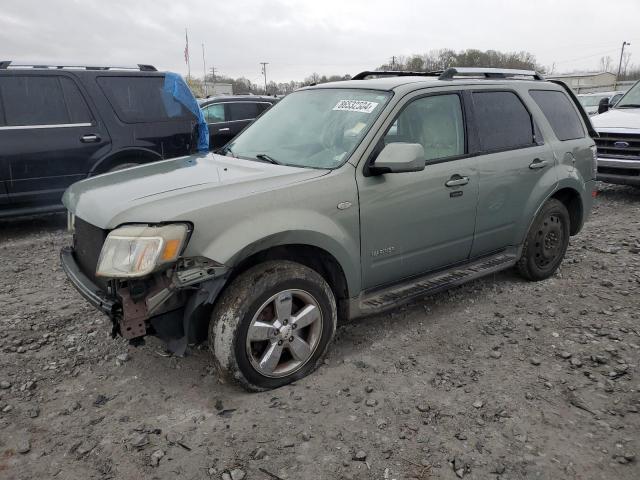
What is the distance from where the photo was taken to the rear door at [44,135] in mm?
5781

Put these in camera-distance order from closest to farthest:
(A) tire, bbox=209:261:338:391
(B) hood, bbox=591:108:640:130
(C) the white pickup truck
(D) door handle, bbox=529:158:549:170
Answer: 1. (A) tire, bbox=209:261:338:391
2. (D) door handle, bbox=529:158:549:170
3. (C) the white pickup truck
4. (B) hood, bbox=591:108:640:130

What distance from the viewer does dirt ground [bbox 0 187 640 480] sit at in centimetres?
243

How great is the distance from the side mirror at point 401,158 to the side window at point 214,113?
7.55 metres

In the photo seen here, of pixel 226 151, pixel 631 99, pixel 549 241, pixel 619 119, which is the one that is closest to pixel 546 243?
pixel 549 241

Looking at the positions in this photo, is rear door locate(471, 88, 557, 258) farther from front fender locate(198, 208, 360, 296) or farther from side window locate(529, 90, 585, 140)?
front fender locate(198, 208, 360, 296)

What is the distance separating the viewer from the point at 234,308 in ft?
8.86

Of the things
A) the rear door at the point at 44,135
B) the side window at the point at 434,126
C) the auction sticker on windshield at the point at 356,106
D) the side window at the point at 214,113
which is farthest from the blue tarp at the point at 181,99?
the side window at the point at 434,126

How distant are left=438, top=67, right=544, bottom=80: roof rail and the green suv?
Result: 1cm

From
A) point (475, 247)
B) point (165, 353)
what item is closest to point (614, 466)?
point (475, 247)

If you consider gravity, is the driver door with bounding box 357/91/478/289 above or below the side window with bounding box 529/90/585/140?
below

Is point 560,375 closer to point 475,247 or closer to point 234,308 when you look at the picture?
point 475,247

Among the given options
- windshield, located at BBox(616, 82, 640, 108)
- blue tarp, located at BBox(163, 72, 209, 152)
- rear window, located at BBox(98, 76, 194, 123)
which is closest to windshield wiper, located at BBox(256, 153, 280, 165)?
blue tarp, located at BBox(163, 72, 209, 152)

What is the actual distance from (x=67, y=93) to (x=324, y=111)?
4.06 m

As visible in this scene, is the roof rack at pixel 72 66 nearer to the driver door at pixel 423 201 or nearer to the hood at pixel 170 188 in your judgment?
the hood at pixel 170 188
